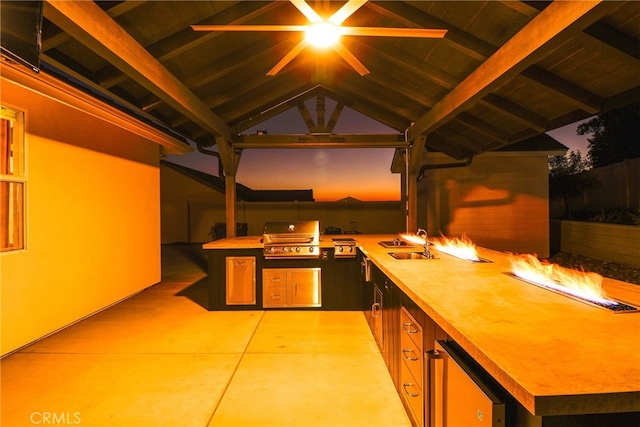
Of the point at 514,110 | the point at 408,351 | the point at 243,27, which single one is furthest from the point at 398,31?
the point at 514,110

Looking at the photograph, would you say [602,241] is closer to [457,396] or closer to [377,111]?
[377,111]

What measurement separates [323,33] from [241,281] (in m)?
3.38

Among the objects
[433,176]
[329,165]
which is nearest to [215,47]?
[433,176]

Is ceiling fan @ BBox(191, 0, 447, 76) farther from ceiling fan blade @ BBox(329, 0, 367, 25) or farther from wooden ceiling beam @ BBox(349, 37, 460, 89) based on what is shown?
wooden ceiling beam @ BBox(349, 37, 460, 89)

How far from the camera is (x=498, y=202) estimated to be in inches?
318

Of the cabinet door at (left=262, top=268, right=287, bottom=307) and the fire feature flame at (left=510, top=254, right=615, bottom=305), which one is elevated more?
the fire feature flame at (left=510, top=254, right=615, bottom=305)

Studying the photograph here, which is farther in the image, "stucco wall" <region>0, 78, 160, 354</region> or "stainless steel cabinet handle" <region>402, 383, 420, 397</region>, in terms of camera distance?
"stucco wall" <region>0, 78, 160, 354</region>

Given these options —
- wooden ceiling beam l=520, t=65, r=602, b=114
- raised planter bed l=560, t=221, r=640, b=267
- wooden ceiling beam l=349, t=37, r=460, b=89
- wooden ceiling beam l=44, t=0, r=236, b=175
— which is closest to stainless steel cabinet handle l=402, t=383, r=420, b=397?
wooden ceiling beam l=44, t=0, r=236, b=175

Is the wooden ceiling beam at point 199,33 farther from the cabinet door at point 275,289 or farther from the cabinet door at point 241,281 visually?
the cabinet door at point 275,289

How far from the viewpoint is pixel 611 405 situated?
88cm

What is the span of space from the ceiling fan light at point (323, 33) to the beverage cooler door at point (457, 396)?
8.39ft

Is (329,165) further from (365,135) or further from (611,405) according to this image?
(611,405)

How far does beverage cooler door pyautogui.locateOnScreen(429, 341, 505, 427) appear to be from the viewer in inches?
43.4

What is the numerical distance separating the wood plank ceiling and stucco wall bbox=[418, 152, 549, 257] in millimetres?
2150
